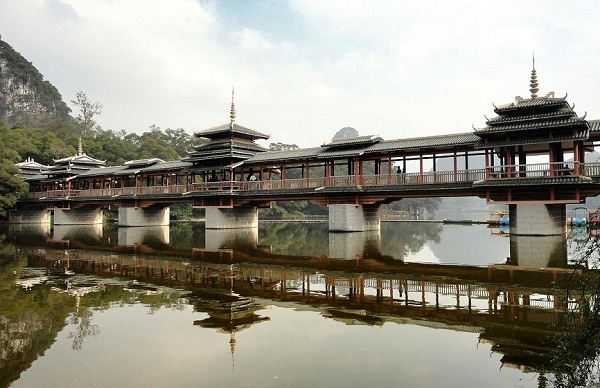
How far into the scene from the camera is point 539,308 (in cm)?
966

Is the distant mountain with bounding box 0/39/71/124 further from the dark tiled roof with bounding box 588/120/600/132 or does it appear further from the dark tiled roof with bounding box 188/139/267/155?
the dark tiled roof with bounding box 588/120/600/132

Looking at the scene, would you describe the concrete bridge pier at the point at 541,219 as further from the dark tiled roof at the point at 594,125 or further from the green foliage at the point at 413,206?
the green foliage at the point at 413,206

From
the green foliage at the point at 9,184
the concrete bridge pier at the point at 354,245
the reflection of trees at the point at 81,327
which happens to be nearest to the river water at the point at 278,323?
the reflection of trees at the point at 81,327

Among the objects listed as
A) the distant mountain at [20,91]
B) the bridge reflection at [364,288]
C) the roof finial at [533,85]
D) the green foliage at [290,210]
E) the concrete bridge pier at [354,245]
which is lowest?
the bridge reflection at [364,288]

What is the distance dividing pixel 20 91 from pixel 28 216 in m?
76.2

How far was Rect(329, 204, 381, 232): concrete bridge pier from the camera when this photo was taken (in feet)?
98.1

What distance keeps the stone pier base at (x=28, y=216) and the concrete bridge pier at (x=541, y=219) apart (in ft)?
159

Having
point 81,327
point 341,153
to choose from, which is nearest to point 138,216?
point 341,153

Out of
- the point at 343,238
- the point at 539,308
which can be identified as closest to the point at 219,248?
the point at 343,238

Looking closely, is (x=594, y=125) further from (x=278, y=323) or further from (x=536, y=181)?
(x=278, y=323)

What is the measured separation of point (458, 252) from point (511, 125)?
25.4 feet

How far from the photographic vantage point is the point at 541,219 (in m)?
23.6

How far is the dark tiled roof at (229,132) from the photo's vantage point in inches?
1358

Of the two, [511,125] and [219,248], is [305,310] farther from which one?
[511,125]
